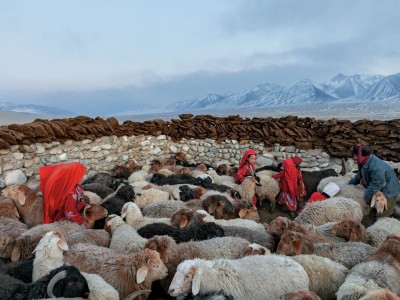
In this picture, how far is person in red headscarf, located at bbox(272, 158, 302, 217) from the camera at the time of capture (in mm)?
8922

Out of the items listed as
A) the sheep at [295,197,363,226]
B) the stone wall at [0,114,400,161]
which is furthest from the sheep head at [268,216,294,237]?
the stone wall at [0,114,400,161]

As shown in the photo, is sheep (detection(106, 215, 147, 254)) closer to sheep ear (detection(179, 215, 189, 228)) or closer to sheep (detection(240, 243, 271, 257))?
sheep ear (detection(179, 215, 189, 228))

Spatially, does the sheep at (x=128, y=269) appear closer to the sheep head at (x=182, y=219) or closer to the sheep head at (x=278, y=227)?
the sheep head at (x=182, y=219)

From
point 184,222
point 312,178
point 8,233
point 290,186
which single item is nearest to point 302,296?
point 184,222

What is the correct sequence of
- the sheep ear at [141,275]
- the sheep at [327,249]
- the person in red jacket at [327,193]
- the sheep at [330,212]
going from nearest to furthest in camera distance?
1. the sheep ear at [141,275]
2. the sheep at [327,249]
3. the sheep at [330,212]
4. the person in red jacket at [327,193]

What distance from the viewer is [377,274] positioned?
150 inches

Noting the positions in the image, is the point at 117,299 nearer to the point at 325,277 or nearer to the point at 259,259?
the point at 259,259

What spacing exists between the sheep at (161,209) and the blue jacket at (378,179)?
4.05 m

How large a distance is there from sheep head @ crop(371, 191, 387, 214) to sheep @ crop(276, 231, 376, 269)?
283cm

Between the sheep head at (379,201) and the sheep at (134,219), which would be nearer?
the sheep at (134,219)

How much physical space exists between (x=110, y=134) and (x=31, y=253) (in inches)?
261

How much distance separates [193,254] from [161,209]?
2.28 m

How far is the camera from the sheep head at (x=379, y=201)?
281 inches

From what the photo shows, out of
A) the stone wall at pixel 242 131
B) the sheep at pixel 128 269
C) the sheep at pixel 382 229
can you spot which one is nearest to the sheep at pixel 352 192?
the sheep at pixel 382 229
